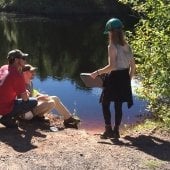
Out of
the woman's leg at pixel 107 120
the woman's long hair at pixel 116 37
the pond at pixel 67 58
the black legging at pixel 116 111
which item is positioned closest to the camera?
the woman's long hair at pixel 116 37

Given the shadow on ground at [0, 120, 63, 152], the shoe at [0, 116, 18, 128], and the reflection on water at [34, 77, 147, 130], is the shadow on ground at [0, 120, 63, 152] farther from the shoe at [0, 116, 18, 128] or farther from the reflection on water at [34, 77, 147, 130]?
the reflection on water at [34, 77, 147, 130]

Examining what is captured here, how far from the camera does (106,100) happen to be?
29.4ft

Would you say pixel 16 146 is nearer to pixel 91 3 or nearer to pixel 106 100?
pixel 106 100

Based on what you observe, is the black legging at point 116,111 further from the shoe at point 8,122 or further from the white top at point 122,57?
the shoe at point 8,122

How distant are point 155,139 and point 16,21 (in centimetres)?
5497

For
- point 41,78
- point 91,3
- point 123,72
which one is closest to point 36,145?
point 123,72

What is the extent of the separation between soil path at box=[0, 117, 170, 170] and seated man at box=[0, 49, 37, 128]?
27 cm

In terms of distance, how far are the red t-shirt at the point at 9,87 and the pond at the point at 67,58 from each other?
15.2 feet

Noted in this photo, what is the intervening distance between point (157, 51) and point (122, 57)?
0.82m

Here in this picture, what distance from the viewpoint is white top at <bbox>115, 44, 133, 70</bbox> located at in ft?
28.3

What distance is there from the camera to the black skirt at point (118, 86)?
28.7ft

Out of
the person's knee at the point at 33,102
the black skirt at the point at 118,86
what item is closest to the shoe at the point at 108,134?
the black skirt at the point at 118,86

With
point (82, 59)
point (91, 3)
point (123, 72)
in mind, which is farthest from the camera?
point (91, 3)

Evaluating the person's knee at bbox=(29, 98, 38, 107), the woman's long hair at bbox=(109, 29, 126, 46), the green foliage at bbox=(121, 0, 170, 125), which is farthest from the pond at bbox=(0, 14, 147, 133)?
the woman's long hair at bbox=(109, 29, 126, 46)
